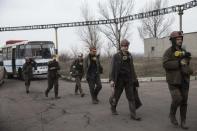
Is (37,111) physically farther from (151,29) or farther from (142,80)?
(151,29)

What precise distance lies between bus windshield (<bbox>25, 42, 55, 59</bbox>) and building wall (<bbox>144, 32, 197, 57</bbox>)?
2214cm

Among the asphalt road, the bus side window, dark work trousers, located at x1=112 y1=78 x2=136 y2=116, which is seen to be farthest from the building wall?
dark work trousers, located at x1=112 y1=78 x2=136 y2=116

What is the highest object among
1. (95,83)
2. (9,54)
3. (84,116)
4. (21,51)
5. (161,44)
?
(161,44)

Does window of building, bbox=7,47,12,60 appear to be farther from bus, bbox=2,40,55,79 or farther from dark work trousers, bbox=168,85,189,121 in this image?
dark work trousers, bbox=168,85,189,121

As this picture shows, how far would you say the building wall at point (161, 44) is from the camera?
158 feet

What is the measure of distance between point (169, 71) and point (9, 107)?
7.29 m

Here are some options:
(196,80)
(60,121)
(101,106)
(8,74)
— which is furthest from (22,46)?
(60,121)

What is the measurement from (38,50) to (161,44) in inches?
1182

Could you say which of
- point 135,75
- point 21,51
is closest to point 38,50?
point 21,51

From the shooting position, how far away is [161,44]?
188ft

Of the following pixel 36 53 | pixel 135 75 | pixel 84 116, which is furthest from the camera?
pixel 36 53

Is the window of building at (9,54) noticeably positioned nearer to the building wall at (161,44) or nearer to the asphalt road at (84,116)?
the asphalt road at (84,116)

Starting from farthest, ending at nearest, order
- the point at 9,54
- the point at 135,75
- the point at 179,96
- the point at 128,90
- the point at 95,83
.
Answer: the point at 9,54 → the point at 95,83 → the point at 135,75 → the point at 128,90 → the point at 179,96

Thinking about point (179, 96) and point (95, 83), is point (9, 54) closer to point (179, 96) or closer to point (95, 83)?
point (95, 83)
